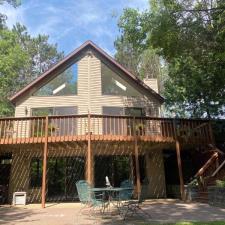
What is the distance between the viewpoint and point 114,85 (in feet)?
56.1

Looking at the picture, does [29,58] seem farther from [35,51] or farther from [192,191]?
[192,191]

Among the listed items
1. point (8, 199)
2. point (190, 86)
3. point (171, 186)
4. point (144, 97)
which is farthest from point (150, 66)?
point (8, 199)

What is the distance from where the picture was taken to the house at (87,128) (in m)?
14.5

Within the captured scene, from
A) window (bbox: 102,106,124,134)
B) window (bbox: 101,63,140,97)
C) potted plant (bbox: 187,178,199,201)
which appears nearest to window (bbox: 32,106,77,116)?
window (bbox: 102,106,124,134)

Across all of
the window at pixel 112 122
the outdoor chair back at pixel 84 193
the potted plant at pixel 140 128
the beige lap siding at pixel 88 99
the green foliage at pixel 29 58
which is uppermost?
the green foliage at pixel 29 58

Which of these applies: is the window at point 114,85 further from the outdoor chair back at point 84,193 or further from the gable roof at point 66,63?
the outdoor chair back at point 84,193

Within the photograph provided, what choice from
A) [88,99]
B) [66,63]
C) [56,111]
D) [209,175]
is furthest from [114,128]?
[66,63]

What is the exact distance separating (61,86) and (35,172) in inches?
181

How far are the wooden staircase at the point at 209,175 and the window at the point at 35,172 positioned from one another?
25.7ft

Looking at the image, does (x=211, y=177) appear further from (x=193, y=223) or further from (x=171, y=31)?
(x=171, y=31)

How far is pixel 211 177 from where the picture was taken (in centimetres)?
1233

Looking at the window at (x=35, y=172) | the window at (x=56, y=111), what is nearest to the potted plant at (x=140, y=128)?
the window at (x=56, y=111)

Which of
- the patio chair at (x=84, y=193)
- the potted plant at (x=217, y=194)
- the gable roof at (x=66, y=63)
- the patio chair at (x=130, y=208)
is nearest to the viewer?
the patio chair at (x=130, y=208)

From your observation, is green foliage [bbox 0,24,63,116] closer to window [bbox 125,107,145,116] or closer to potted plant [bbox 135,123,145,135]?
window [bbox 125,107,145,116]
